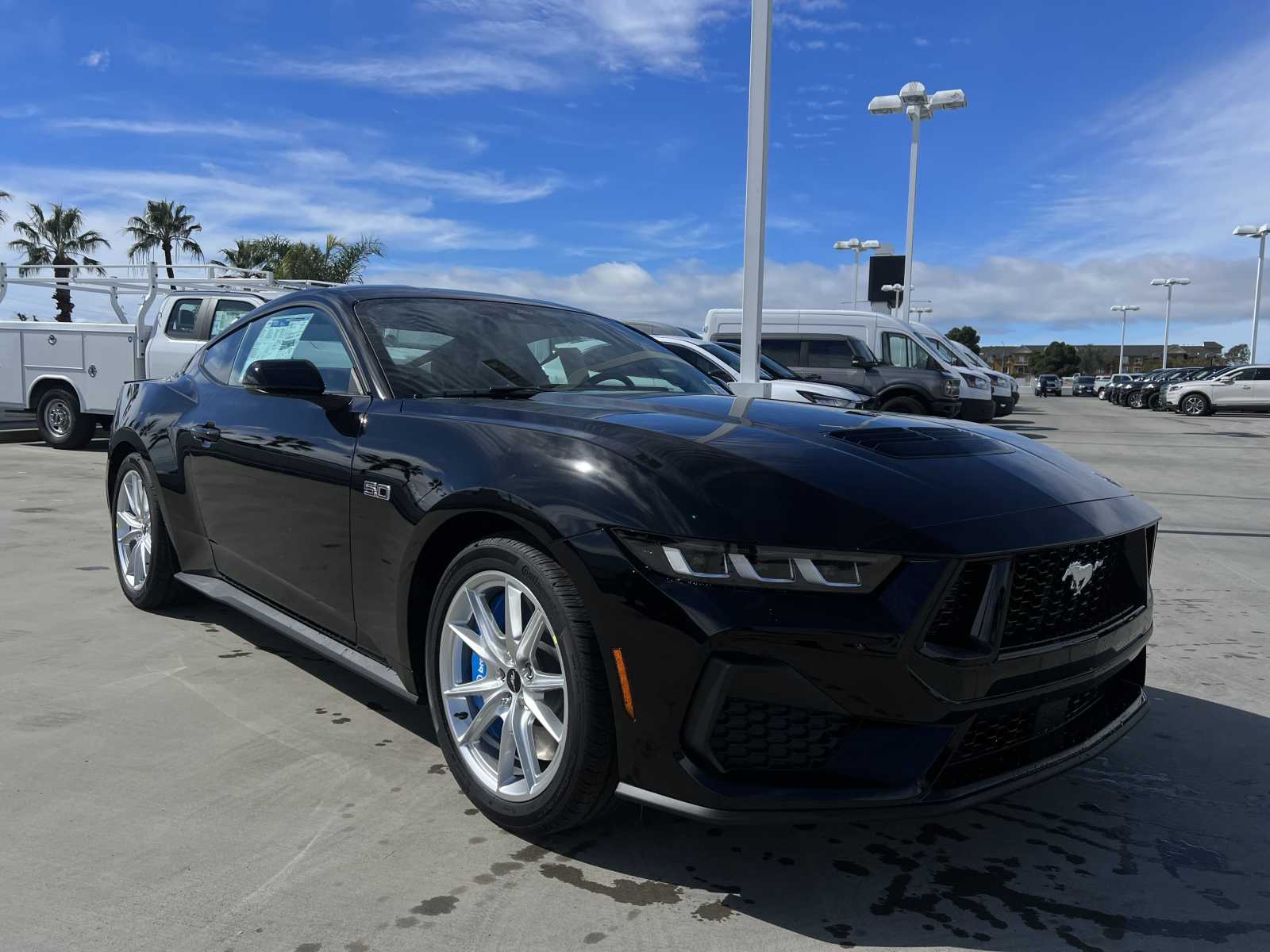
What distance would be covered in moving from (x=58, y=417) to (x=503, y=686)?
12506 millimetres

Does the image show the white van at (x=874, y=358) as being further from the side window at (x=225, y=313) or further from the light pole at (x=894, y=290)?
the light pole at (x=894, y=290)

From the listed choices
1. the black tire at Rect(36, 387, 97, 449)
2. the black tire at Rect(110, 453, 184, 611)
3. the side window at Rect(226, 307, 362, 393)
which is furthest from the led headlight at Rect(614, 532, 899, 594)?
the black tire at Rect(36, 387, 97, 449)

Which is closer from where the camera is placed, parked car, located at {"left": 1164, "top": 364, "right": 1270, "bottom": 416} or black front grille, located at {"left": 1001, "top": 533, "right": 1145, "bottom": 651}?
black front grille, located at {"left": 1001, "top": 533, "right": 1145, "bottom": 651}

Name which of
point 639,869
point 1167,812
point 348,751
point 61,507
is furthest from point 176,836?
point 61,507

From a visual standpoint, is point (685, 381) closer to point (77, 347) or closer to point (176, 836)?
point (176, 836)

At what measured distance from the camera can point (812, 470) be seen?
2.21 metres

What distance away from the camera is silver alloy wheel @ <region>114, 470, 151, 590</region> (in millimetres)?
4379

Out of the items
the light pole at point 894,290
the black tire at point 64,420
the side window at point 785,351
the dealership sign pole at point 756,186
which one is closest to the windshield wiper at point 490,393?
the dealership sign pole at point 756,186

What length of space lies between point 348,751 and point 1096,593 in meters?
2.15

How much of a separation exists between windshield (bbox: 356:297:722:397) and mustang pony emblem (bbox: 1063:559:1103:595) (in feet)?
4.90

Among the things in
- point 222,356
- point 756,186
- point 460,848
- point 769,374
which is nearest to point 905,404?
point 769,374

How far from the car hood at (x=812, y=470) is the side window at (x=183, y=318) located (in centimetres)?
970

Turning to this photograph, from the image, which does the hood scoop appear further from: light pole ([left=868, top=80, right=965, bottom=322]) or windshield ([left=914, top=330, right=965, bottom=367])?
light pole ([left=868, top=80, right=965, bottom=322])

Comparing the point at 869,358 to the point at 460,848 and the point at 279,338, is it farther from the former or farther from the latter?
the point at 460,848
